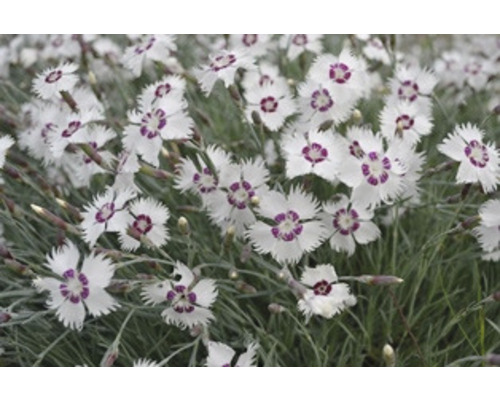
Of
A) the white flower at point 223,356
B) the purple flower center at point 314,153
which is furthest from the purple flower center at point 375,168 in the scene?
the white flower at point 223,356

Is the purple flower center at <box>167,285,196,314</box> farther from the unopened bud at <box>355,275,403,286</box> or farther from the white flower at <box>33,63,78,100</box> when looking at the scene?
the white flower at <box>33,63,78,100</box>

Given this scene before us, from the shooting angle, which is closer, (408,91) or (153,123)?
(153,123)

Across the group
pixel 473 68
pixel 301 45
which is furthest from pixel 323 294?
pixel 473 68

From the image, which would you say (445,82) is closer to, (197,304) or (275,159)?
(275,159)

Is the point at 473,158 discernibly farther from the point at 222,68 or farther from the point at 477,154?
the point at 222,68

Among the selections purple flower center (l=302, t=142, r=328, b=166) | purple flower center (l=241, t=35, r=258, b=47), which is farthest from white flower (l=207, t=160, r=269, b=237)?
purple flower center (l=241, t=35, r=258, b=47)
